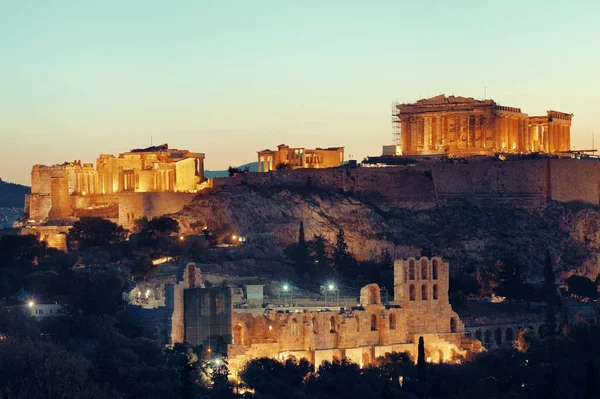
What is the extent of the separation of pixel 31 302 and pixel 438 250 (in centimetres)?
2200

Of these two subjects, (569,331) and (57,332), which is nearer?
(57,332)

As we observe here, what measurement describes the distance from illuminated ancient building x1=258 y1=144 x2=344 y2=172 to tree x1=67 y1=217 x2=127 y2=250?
44.9 feet

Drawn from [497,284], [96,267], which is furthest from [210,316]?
[497,284]

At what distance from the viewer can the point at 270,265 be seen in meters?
91.1

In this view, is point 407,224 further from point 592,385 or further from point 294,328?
point 592,385

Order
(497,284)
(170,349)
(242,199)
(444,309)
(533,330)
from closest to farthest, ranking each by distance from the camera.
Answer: (170,349), (444,309), (533,330), (497,284), (242,199)

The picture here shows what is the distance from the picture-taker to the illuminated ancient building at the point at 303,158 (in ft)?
353

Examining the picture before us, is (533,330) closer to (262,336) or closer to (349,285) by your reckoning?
(349,285)

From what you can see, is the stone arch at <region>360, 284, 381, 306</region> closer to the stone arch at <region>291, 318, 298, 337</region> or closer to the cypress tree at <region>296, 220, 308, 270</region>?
the stone arch at <region>291, 318, 298, 337</region>

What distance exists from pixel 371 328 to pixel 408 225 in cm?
2201

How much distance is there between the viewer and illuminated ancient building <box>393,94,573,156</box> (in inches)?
4250

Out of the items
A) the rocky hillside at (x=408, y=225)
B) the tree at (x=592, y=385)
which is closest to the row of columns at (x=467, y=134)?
the rocky hillside at (x=408, y=225)

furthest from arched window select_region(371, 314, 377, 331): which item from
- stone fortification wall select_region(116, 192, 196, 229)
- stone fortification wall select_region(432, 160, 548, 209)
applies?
stone fortification wall select_region(432, 160, 548, 209)

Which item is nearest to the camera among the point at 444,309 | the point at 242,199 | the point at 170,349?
the point at 170,349
